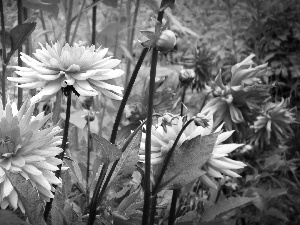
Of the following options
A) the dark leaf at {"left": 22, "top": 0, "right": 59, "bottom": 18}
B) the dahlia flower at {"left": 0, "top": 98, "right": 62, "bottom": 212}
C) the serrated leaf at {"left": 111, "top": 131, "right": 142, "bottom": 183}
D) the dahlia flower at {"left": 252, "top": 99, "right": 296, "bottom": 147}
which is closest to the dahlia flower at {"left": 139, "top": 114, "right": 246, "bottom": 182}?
the serrated leaf at {"left": 111, "top": 131, "right": 142, "bottom": 183}

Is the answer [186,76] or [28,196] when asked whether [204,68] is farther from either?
[28,196]

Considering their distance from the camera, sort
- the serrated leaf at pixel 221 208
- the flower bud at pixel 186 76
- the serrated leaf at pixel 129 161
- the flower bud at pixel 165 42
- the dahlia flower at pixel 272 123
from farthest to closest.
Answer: the dahlia flower at pixel 272 123
the flower bud at pixel 186 76
the serrated leaf at pixel 221 208
the serrated leaf at pixel 129 161
the flower bud at pixel 165 42

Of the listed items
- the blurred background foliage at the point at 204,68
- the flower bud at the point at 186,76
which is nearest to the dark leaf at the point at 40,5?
the blurred background foliage at the point at 204,68

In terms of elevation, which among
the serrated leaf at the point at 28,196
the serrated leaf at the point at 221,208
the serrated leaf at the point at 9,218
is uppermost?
the serrated leaf at the point at 28,196

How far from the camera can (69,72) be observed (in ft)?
2.01

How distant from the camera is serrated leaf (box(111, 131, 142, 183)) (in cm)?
65

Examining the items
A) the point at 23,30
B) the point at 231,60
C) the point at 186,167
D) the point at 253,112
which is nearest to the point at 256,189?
the point at 253,112

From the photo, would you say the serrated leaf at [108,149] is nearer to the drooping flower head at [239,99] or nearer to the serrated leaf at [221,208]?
the serrated leaf at [221,208]

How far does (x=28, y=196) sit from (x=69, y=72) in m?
0.16

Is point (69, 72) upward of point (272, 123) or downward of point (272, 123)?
upward

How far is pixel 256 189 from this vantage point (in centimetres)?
127

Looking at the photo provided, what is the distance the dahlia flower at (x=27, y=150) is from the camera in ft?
1.82

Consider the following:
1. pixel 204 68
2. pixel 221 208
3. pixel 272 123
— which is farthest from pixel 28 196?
pixel 272 123

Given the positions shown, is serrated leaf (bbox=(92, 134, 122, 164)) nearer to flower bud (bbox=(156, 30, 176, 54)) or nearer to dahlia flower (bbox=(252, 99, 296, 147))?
flower bud (bbox=(156, 30, 176, 54))
